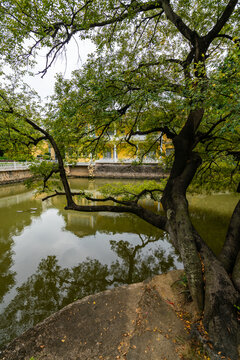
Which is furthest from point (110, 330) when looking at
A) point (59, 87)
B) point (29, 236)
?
point (29, 236)

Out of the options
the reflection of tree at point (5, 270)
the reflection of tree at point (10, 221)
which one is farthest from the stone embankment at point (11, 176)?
the reflection of tree at point (5, 270)

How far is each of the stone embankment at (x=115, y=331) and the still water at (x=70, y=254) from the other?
3.79 feet

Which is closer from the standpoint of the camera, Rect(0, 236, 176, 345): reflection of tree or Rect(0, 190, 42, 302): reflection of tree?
Rect(0, 236, 176, 345): reflection of tree

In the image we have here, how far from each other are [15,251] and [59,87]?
19.2 ft

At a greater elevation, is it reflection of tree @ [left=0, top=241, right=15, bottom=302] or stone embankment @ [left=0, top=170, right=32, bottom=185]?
stone embankment @ [left=0, top=170, right=32, bottom=185]

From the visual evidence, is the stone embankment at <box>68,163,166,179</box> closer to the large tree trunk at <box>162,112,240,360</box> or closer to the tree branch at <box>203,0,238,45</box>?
the large tree trunk at <box>162,112,240,360</box>

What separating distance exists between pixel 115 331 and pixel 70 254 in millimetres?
4002

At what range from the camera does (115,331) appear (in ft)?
9.02

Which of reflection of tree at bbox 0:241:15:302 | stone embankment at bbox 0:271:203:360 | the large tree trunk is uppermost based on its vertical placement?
the large tree trunk

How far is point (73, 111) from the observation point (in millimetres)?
3354

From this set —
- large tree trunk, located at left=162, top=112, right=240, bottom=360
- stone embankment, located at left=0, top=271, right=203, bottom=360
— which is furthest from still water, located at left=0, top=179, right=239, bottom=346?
large tree trunk, located at left=162, top=112, right=240, bottom=360

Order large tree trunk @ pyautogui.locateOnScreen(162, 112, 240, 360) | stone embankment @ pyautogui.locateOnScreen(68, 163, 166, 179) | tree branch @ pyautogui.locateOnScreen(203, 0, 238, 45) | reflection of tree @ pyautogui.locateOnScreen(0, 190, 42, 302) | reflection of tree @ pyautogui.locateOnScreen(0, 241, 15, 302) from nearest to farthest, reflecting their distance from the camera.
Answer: large tree trunk @ pyautogui.locateOnScreen(162, 112, 240, 360), tree branch @ pyautogui.locateOnScreen(203, 0, 238, 45), reflection of tree @ pyautogui.locateOnScreen(0, 241, 15, 302), reflection of tree @ pyautogui.locateOnScreen(0, 190, 42, 302), stone embankment @ pyautogui.locateOnScreen(68, 163, 166, 179)

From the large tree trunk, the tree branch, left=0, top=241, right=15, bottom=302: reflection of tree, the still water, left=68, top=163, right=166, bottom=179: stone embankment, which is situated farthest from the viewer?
left=68, top=163, right=166, bottom=179: stone embankment

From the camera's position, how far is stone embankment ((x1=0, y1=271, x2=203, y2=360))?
7.87 ft
